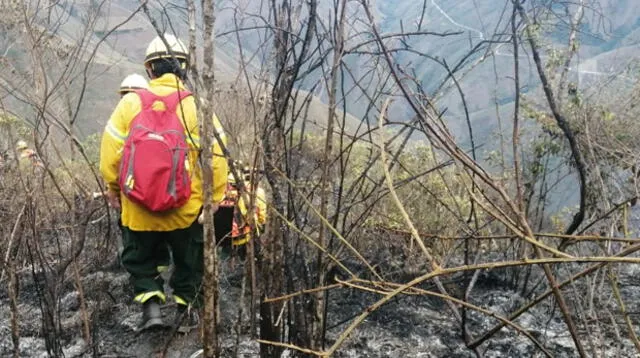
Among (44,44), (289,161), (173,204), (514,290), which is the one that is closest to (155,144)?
(173,204)

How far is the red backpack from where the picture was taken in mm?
2561

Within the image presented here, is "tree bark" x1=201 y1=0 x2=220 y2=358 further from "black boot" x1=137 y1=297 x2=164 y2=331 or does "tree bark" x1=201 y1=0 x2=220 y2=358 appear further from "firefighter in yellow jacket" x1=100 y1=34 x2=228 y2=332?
"black boot" x1=137 y1=297 x2=164 y2=331

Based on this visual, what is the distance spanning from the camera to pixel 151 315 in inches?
114

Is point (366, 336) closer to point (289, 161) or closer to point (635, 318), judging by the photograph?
point (289, 161)

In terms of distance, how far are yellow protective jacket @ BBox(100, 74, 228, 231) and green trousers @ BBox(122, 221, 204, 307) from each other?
0.11m

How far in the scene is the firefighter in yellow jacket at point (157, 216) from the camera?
2.68 metres

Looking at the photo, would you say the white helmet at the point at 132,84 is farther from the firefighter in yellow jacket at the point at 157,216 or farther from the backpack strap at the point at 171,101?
the backpack strap at the point at 171,101

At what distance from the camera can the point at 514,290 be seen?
11.7 feet

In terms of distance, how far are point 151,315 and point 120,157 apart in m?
0.82

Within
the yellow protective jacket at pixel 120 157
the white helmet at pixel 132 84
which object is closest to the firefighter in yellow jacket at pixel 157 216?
the yellow protective jacket at pixel 120 157

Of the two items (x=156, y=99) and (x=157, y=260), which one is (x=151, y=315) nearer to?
(x=157, y=260)

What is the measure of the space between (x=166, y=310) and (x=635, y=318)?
8.64 feet

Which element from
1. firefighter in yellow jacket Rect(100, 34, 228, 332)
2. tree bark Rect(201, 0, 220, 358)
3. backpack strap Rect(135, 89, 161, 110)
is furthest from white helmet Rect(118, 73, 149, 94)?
tree bark Rect(201, 0, 220, 358)

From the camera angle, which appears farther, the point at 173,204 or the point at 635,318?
the point at 635,318
